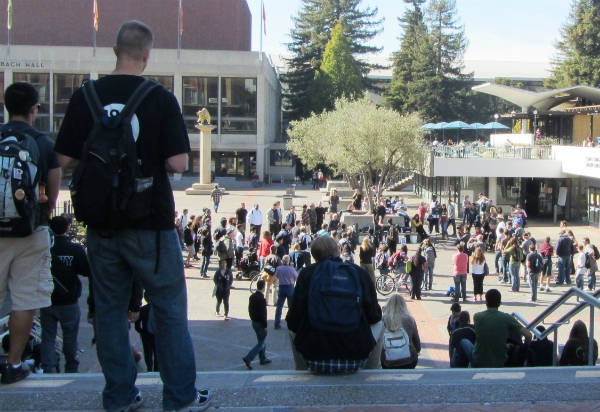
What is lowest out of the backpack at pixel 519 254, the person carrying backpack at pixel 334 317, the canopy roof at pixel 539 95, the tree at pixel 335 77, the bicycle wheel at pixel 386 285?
the bicycle wheel at pixel 386 285

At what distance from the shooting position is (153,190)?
3.17m

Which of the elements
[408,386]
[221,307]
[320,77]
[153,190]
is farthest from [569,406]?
[320,77]

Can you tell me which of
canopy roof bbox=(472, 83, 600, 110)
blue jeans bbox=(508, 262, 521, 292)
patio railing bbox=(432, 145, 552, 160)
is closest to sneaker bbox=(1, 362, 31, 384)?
blue jeans bbox=(508, 262, 521, 292)

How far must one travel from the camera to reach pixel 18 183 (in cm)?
378

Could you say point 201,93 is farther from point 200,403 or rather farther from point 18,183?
point 200,403

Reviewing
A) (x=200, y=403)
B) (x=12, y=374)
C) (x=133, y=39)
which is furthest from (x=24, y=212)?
(x=200, y=403)

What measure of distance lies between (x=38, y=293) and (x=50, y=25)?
6671 cm

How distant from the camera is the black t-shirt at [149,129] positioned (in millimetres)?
→ 3125

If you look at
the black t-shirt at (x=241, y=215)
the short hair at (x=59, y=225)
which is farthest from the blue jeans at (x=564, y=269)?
the short hair at (x=59, y=225)

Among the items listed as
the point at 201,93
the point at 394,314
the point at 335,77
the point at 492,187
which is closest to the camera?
the point at 394,314

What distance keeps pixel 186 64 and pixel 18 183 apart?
57158 mm

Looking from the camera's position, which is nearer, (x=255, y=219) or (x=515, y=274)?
(x=515, y=274)

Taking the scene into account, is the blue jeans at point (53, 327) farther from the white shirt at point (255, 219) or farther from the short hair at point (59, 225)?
the white shirt at point (255, 219)

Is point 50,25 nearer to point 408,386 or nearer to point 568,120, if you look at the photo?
point 568,120
